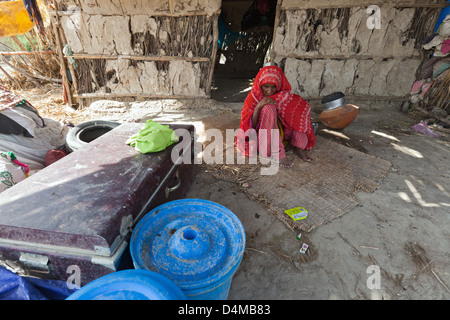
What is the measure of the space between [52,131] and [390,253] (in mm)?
4135

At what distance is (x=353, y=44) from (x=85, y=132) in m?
5.01

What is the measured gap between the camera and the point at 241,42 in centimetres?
828

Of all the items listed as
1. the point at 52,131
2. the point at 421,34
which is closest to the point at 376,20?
the point at 421,34

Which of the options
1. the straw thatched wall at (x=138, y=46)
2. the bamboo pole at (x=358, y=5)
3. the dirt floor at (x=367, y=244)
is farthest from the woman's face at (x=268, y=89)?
the bamboo pole at (x=358, y=5)

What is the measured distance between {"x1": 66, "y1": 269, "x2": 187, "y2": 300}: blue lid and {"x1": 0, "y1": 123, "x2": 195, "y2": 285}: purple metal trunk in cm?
24

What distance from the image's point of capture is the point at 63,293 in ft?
4.79

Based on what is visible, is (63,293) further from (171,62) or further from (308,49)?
(308,49)

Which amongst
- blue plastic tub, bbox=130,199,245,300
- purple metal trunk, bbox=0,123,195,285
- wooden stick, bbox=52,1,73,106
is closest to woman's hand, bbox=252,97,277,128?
purple metal trunk, bbox=0,123,195,285

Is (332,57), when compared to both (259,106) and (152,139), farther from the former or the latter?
(152,139)

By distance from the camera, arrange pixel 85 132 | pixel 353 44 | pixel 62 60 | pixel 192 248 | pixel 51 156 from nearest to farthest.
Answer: pixel 192 248 < pixel 51 156 < pixel 85 132 < pixel 353 44 < pixel 62 60

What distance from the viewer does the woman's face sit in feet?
10.1

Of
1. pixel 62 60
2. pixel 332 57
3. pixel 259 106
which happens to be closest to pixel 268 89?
pixel 259 106

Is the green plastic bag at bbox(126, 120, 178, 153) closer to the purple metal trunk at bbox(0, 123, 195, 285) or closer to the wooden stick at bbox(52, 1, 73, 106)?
the purple metal trunk at bbox(0, 123, 195, 285)
